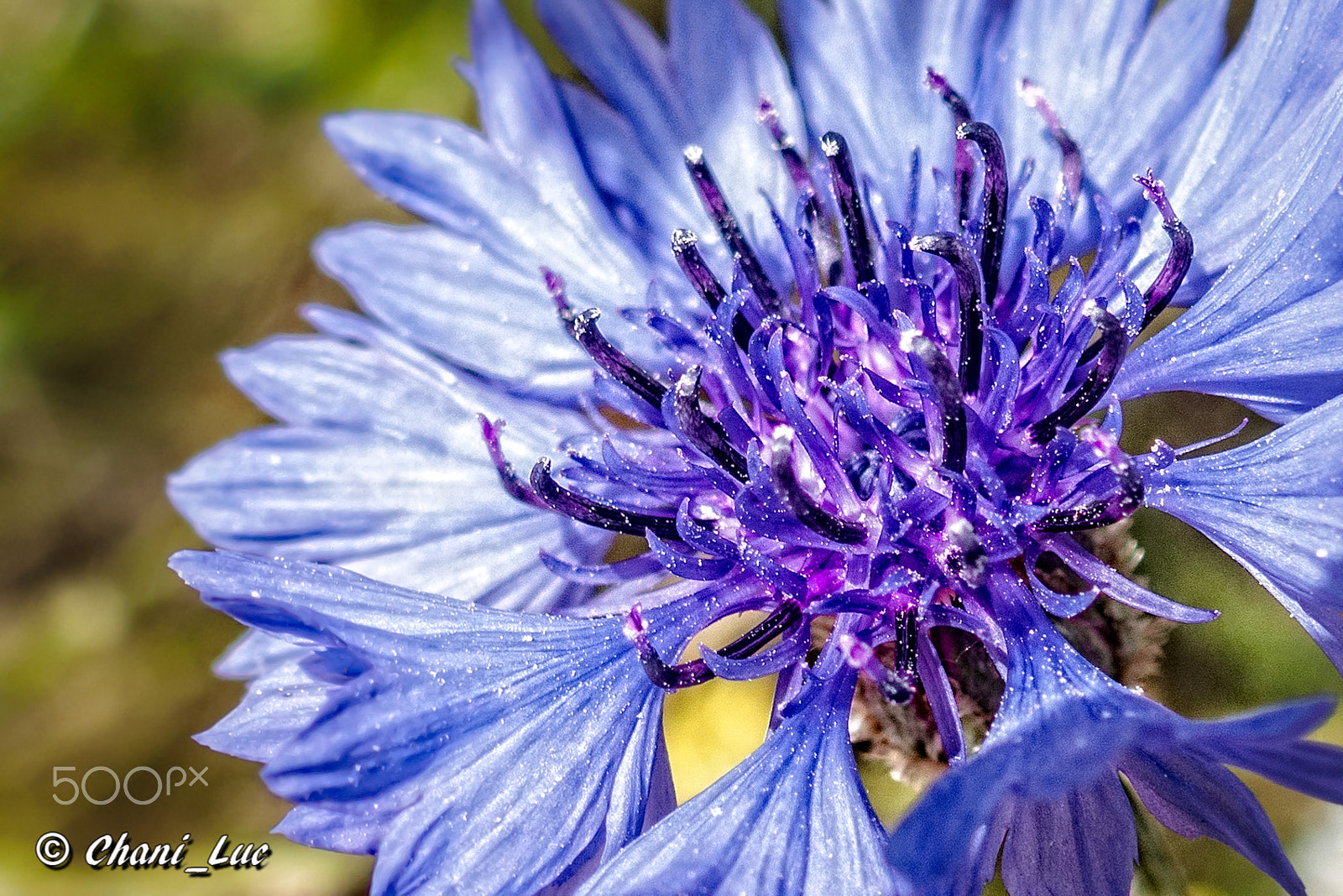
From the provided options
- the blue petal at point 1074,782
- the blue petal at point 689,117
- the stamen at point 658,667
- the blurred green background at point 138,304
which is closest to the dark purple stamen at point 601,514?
the stamen at point 658,667

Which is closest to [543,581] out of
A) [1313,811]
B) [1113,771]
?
[1113,771]

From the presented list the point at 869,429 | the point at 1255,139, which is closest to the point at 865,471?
the point at 869,429

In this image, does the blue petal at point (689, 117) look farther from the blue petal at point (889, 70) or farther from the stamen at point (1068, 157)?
the stamen at point (1068, 157)

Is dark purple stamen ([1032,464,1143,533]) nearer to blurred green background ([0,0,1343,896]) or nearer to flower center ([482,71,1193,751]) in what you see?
flower center ([482,71,1193,751])

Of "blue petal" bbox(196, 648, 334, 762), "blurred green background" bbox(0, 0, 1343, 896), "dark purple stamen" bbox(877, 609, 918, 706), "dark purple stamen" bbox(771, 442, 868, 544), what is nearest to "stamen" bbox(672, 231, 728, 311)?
"dark purple stamen" bbox(771, 442, 868, 544)

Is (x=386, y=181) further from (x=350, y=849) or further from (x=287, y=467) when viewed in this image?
(x=350, y=849)
